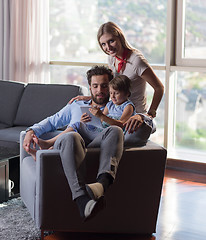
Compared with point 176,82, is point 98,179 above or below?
below

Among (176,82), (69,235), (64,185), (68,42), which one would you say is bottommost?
(69,235)

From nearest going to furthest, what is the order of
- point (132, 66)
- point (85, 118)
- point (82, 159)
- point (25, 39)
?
1. point (82, 159)
2. point (85, 118)
3. point (132, 66)
4. point (25, 39)

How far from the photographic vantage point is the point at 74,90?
4480 mm

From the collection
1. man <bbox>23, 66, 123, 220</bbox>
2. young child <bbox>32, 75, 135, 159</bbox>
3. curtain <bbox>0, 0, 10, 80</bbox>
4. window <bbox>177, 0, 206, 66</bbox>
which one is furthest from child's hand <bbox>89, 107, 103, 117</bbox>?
curtain <bbox>0, 0, 10, 80</bbox>

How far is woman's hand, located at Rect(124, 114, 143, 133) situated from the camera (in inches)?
117

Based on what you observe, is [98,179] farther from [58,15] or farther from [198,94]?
[58,15]

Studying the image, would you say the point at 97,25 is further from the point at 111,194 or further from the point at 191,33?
the point at 111,194

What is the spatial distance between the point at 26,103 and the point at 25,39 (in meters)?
1.12

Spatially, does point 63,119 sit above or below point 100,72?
below

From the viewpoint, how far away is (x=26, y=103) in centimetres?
472

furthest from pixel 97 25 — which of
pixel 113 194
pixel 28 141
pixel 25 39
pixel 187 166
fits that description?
pixel 113 194

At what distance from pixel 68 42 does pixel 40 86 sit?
1070mm

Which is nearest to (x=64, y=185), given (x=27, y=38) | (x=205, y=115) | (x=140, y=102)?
(x=140, y=102)

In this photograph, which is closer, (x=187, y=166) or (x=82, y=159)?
(x=82, y=159)
